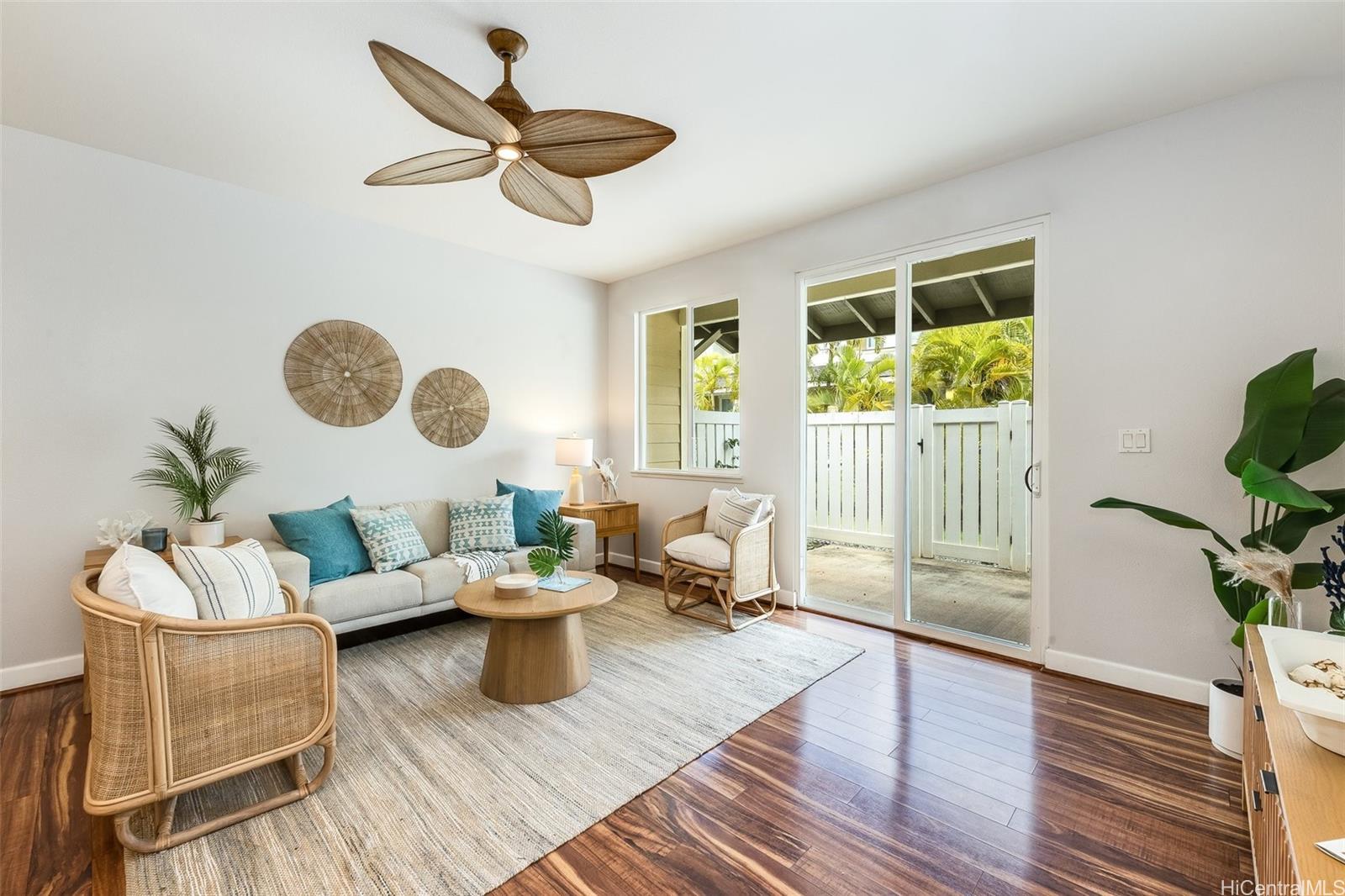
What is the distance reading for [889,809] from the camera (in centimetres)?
189

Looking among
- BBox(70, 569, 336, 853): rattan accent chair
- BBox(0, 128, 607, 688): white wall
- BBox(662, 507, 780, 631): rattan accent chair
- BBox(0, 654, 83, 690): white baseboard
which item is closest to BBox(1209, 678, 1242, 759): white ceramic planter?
BBox(662, 507, 780, 631): rattan accent chair

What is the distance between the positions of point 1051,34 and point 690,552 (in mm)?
3100

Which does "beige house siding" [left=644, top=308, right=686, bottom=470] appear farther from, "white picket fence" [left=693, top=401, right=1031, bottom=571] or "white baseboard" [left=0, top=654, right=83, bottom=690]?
"white baseboard" [left=0, top=654, right=83, bottom=690]

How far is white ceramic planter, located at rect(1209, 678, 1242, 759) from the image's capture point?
215cm

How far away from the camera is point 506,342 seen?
475 cm

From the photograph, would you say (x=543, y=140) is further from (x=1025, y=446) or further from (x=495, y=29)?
(x=1025, y=446)

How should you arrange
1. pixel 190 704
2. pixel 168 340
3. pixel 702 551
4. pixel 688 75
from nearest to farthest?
pixel 190 704, pixel 688 75, pixel 168 340, pixel 702 551

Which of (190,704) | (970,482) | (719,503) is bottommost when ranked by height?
(190,704)

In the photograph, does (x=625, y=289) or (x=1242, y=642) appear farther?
(x=625, y=289)

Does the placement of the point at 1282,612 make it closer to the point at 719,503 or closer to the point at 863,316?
→ the point at 863,316

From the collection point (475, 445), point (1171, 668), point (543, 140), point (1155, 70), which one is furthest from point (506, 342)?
point (1171, 668)

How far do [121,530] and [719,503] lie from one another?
3381mm

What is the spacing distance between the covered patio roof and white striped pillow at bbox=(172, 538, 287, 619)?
140 inches

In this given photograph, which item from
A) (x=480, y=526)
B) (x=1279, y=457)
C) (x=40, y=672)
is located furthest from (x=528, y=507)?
(x=1279, y=457)
